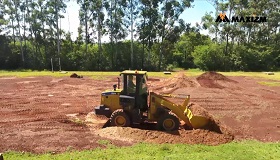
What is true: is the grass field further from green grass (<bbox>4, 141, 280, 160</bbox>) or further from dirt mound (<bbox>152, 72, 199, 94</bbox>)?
dirt mound (<bbox>152, 72, 199, 94</bbox>)

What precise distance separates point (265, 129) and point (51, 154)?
9641 mm

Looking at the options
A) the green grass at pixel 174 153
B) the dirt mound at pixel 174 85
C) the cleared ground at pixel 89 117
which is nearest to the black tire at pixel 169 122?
the cleared ground at pixel 89 117

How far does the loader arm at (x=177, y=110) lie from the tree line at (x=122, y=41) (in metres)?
40.6

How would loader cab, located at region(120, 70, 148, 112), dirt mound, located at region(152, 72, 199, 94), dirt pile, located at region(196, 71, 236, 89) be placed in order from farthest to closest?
dirt pile, located at region(196, 71, 236, 89) → dirt mound, located at region(152, 72, 199, 94) → loader cab, located at region(120, 70, 148, 112)

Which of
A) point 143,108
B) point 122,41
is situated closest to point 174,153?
point 143,108

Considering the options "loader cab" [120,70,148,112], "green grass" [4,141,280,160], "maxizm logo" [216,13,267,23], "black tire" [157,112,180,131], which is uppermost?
"maxizm logo" [216,13,267,23]

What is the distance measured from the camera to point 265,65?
56.0 metres

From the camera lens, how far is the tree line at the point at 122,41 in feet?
173

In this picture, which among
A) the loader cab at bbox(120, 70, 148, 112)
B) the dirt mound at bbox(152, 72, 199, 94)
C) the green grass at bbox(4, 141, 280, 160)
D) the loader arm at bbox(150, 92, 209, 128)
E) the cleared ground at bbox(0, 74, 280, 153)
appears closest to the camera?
the green grass at bbox(4, 141, 280, 160)

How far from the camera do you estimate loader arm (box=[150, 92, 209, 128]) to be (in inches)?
494

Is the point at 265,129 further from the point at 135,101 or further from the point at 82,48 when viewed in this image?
the point at 82,48

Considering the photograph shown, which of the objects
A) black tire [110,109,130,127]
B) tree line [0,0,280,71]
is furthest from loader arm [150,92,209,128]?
tree line [0,0,280,71]

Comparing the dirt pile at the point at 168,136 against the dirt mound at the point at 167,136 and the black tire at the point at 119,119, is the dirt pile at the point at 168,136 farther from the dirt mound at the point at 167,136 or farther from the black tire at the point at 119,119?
the black tire at the point at 119,119

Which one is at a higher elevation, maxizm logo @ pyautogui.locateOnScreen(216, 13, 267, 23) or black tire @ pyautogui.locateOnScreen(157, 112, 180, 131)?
maxizm logo @ pyautogui.locateOnScreen(216, 13, 267, 23)
